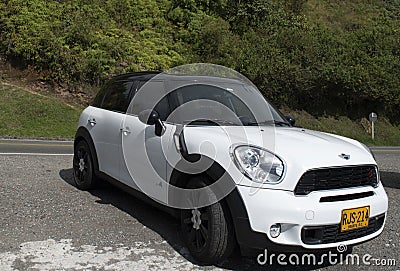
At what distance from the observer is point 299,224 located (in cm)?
351

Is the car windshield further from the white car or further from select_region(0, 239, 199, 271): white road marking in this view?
select_region(0, 239, 199, 271): white road marking

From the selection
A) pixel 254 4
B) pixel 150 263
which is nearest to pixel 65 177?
pixel 150 263

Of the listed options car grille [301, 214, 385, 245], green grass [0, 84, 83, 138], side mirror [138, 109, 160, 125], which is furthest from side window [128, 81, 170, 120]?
green grass [0, 84, 83, 138]

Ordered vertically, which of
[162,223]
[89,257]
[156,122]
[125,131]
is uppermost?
[156,122]

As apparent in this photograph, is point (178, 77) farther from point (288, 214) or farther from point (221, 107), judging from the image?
point (288, 214)

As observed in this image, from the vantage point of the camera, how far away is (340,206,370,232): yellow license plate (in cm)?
363

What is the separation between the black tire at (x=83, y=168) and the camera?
616 centimetres

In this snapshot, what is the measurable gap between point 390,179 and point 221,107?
5.16 metres

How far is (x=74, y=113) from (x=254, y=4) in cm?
1293

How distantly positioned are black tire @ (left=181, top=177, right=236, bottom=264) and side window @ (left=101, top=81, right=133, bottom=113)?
1.91m

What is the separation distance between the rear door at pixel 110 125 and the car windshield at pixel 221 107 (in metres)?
1.04

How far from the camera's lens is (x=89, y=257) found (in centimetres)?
412

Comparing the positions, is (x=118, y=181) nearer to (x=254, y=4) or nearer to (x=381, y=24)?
(x=254, y=4)

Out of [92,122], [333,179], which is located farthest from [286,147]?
[92,122]
